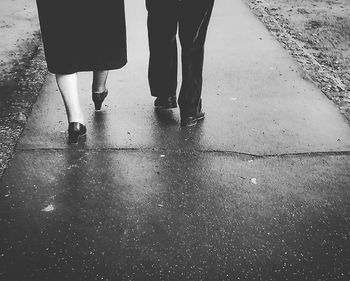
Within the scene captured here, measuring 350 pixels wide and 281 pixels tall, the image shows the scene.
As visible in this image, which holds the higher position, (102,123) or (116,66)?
(116,66)

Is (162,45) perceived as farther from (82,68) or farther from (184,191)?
(184,191)

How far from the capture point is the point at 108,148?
338 centimetres

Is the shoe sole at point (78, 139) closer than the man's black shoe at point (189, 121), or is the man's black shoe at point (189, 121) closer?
the shoe sole at point (78, 139)

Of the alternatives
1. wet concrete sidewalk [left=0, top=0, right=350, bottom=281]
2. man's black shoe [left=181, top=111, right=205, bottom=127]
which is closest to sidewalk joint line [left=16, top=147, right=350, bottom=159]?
wet concrete sidewalk [left=0, top=0, right=350, bottom=281]

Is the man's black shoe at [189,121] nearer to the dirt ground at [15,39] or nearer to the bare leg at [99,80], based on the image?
the bare leg at [99,80]

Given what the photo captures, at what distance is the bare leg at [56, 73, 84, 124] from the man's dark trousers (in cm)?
74

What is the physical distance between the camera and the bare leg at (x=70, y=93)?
3281 mm

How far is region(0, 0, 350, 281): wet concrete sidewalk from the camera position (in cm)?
235

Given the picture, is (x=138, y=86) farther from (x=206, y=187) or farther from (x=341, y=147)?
(x=341, y=147)

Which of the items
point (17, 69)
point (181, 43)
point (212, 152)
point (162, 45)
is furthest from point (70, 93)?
point (17, 69)

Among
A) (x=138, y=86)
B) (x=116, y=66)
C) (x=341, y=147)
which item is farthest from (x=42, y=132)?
(x=341, y=147)

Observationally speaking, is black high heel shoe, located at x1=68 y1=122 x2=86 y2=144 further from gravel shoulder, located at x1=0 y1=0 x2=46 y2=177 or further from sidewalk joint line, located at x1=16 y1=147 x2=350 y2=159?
gravel shoulder, located at x1=0 y1=0 x2=46 y2=177

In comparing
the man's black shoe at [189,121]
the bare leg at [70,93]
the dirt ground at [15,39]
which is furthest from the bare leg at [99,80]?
the dirt ground at [15,39]

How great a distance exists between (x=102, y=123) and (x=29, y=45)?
2321mm
